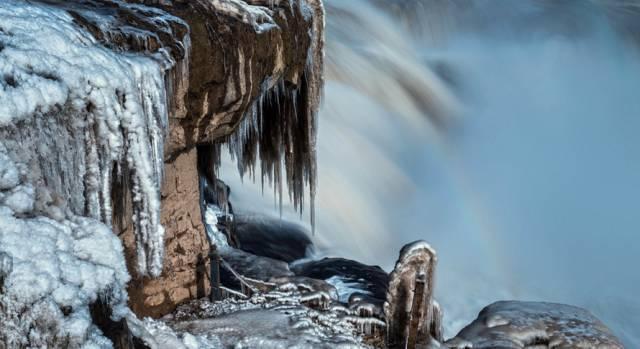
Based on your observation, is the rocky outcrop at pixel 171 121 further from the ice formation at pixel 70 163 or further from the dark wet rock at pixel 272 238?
the dark wet rock at pixel 272 238

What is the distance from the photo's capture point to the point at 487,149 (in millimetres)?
14891

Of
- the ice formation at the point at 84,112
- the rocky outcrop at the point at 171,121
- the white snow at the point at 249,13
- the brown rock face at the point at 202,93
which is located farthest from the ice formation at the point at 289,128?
the ice formation at the point at 84,112

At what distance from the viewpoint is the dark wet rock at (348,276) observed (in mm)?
6199

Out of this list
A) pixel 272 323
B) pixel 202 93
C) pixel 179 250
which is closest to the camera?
pixel 202 93

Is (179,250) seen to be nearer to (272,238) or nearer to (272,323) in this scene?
(272,323)

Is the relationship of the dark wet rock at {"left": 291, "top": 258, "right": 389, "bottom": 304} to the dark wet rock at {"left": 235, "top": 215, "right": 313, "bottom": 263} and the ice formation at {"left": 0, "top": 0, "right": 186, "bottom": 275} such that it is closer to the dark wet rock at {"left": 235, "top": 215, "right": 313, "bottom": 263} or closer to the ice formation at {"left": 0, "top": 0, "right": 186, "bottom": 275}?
the dark wet rock at {"left": 235, "top": 215, "right": 313, "bottom": 263}

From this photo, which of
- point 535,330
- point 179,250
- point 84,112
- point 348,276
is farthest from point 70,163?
point 535,330

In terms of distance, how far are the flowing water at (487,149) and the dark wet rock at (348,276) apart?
1.90m

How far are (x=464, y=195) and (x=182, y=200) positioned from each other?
350 inches

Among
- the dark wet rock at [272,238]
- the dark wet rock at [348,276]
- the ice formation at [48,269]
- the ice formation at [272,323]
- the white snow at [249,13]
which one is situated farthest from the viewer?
the dark wet rock at [272,238]

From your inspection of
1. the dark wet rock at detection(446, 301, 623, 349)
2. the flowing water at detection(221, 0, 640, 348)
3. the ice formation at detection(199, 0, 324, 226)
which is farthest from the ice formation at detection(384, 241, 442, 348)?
the flowing water at detection(221, 0, 640, 348)

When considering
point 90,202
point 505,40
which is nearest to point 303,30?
point 90,202

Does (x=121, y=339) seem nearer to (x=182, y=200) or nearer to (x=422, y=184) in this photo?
(x=182, y=200)

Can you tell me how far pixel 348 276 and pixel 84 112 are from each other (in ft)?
12.5
